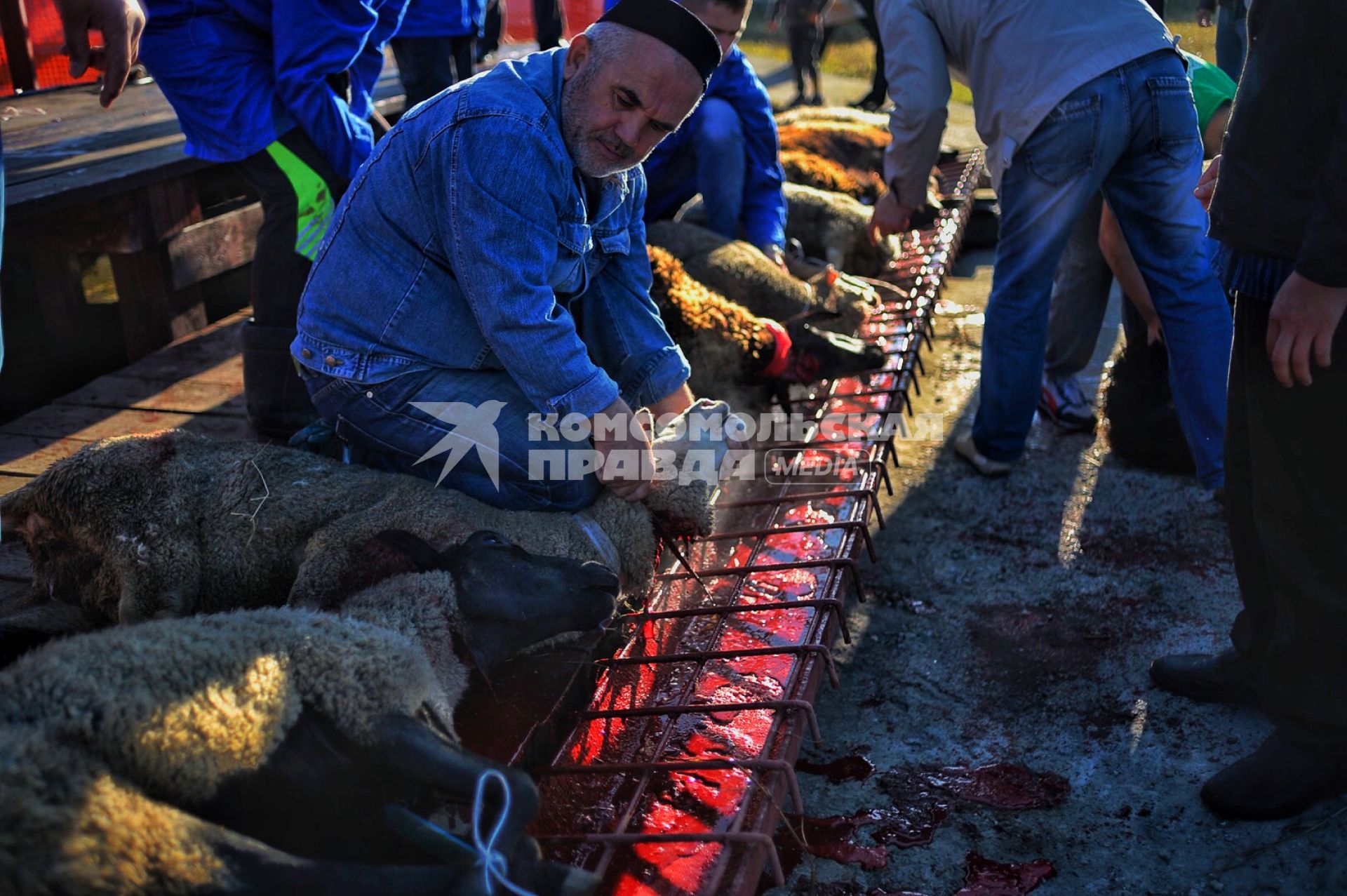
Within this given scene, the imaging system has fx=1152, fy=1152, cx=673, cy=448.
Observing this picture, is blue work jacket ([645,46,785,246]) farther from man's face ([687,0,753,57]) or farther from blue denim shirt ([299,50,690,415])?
blue denim shirt ([299,50,690,415])

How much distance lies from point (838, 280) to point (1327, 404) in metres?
2.88

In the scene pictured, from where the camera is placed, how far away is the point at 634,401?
127 inches

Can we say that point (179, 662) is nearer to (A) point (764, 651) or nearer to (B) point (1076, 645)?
(A) point (764, 651)

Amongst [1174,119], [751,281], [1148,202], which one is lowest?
[751,281]

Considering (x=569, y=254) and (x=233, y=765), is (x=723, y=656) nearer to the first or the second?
(x=569, y=254)

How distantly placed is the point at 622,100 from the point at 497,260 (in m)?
0.45

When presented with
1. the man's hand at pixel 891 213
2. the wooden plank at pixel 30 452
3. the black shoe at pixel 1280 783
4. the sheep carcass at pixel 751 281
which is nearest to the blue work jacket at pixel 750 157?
the sheep carcass at pixel 751 281

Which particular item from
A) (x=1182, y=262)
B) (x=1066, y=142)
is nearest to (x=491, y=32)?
(x=1066, y=142)

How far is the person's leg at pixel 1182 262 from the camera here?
3.68 metres

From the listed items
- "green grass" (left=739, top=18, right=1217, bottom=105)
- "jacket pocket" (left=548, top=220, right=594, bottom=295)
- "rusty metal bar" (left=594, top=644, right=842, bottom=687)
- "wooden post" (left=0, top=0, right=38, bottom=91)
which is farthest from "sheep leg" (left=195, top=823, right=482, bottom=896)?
"green grass" (left=739, top=18, right=1217, bottom=105)

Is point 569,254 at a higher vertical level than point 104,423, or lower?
higher

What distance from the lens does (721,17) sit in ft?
14.1

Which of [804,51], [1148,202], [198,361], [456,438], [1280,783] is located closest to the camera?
[1280,783]

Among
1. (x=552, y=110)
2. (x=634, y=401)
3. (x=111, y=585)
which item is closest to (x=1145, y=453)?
(x=634, y=401)
